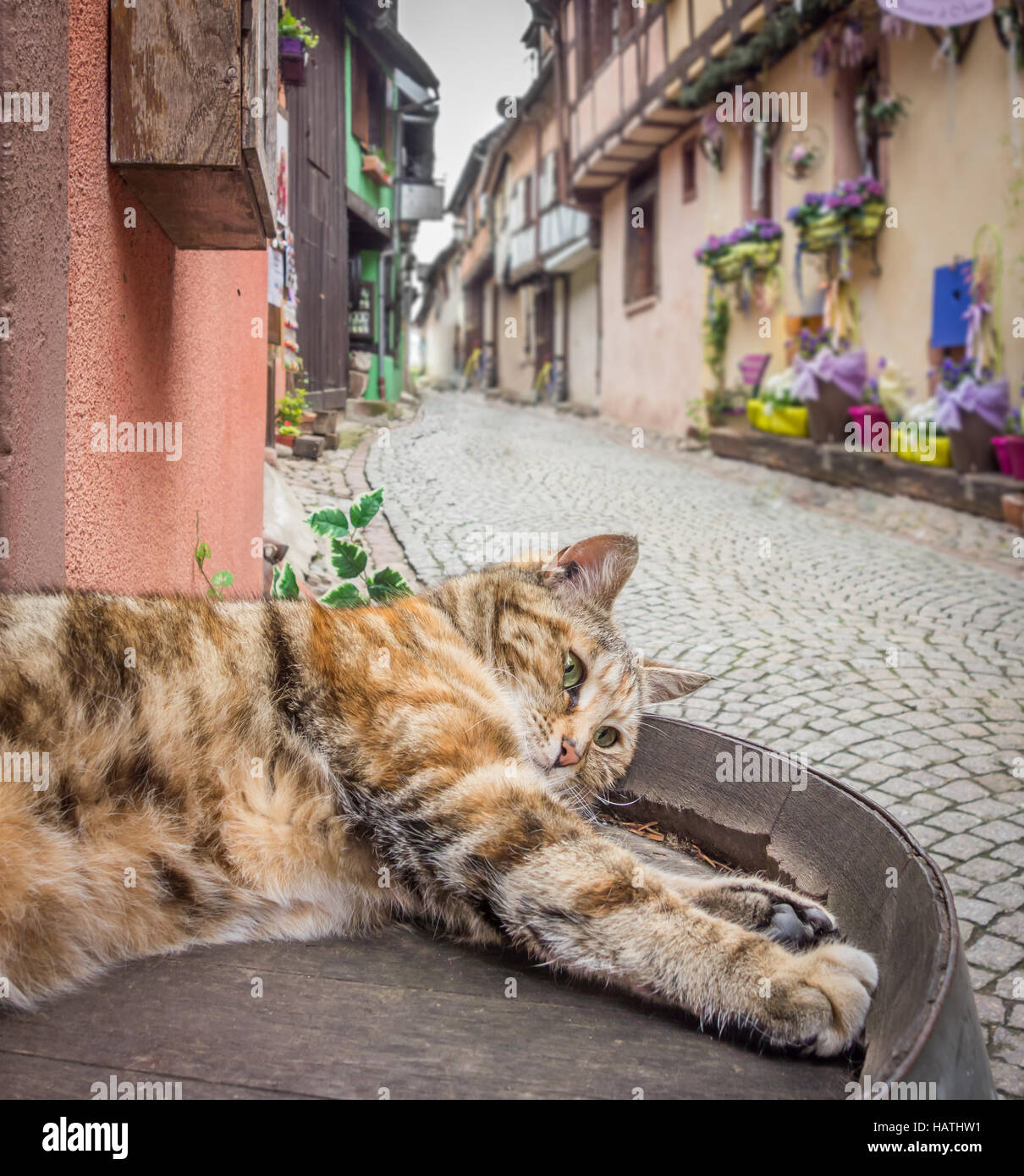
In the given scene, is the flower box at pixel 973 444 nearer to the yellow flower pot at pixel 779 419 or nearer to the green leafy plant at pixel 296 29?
the yellow flower pot at pixel 779 419

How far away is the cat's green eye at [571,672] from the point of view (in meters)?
Result: 1.98

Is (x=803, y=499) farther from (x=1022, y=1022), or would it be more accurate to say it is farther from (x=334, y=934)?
(x=334, y=934)

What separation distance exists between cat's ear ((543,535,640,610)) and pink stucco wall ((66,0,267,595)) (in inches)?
40.7

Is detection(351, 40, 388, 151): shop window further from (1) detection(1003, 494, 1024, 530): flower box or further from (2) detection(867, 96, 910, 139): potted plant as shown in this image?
(2) detection(867, 96, 910, 139): potted plant

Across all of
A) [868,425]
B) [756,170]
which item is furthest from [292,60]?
[756,170]

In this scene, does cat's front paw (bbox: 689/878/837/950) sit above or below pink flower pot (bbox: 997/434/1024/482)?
below

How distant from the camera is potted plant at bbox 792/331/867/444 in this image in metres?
7.81

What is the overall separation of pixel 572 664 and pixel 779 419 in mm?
7421

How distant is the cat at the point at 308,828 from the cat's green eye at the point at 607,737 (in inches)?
8.8

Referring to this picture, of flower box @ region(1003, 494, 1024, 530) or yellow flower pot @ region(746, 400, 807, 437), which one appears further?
yellow flower pot @ region(746, 400, 807, 437)

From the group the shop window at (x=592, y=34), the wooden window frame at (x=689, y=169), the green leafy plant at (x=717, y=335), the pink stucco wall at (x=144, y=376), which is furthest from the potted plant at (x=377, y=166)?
the shop window at (x=592, y=34)

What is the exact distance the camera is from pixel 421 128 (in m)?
3.80

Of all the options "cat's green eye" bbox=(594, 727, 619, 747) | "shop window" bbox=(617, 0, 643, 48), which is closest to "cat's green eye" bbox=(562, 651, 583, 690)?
"cat's green eye" bbox=(594, 727, 619, 747)

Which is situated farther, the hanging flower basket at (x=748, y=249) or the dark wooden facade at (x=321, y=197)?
the hanging flower basket at (x=748, y=249)
